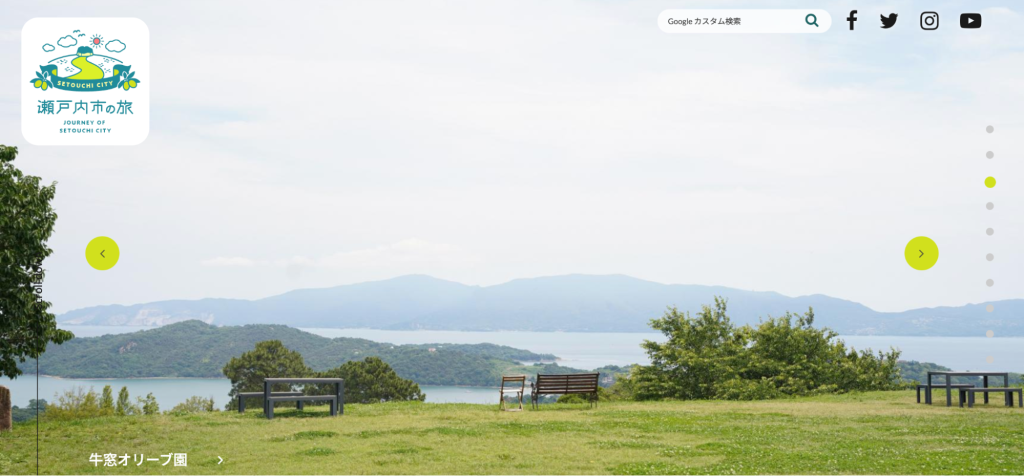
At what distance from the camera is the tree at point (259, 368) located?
61.9m

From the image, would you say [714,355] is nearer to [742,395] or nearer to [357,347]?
[742,395]

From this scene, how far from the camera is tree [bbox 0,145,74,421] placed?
13.5 m

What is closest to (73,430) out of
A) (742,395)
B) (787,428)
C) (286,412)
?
(286,412)

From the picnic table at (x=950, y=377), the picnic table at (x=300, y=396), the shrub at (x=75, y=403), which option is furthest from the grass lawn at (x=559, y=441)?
the shrub at (x=75, y=403)

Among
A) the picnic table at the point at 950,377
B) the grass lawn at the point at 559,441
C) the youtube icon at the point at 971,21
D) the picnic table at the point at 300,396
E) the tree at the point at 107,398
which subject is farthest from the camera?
the tree at the point at 107,398

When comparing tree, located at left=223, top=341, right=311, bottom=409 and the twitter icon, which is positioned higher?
the twitter icon

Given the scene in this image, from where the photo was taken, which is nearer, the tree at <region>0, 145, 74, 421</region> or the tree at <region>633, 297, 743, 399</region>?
the tree at <region>0, 145, 74, 421</region>

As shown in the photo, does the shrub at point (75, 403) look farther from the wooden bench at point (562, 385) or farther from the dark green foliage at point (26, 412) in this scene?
the wooden bench at point (562, 385)

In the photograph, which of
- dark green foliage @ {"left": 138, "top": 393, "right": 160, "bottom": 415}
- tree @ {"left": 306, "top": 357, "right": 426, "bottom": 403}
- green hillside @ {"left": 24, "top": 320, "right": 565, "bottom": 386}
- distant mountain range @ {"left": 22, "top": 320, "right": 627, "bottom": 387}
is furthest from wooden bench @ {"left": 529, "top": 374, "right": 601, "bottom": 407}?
green hillside @ {"left": 24, "top": 320, "right": 565, "bottom": 386}

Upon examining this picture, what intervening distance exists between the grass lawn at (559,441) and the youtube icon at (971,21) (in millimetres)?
6667

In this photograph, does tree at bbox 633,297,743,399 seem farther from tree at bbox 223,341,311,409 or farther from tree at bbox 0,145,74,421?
tree at bbox 223,341,311,409

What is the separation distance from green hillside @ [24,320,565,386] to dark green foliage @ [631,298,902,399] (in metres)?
56.5

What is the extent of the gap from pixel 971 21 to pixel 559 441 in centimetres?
972

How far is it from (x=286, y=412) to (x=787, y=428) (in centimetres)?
1051
